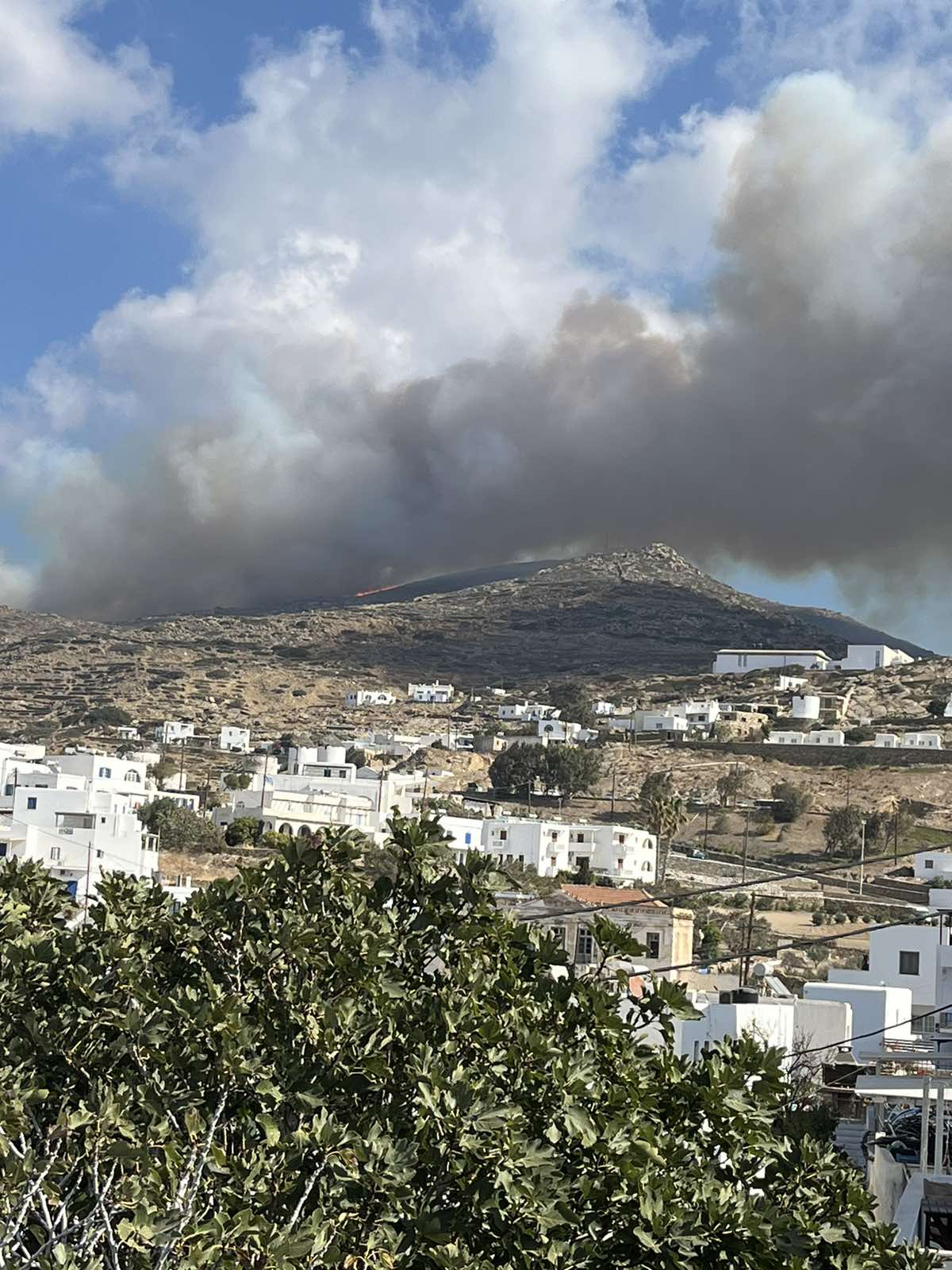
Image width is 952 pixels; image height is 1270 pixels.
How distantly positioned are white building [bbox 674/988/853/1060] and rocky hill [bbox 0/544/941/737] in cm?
9325

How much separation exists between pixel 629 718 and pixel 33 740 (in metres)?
42.9

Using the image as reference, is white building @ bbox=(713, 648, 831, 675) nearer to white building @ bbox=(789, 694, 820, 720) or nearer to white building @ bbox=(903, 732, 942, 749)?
white building @ bbox=(789, 694, 820, 720)

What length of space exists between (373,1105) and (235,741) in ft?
330

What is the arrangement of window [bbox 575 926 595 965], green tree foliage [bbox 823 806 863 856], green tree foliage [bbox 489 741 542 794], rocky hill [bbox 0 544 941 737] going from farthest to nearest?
rocky hill [bbox 0 544 941 737] → green tree foliage [bbox 489 741 542 794] → green tree foliage [bbox 823 806 863 856] → window [bbox 575 926 595 965]

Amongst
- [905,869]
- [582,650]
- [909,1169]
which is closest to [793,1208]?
[909,1169]

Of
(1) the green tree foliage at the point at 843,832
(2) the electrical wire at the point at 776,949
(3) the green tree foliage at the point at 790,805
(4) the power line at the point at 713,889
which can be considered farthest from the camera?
(3) the green tree foliage at the point at 790,805

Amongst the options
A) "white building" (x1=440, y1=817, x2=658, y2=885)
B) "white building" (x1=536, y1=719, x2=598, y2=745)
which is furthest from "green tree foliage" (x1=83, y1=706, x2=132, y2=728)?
"white building" (x1=440, y1=817, x2=658, y2=885)

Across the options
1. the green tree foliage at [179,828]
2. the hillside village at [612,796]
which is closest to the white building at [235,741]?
the hillside village at [612,796]

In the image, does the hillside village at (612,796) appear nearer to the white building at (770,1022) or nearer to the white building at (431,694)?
the white building at (770,1022)

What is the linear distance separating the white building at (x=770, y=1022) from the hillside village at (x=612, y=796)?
0.07 m

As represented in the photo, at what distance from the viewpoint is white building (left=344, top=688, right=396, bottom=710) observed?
132875 millimetres

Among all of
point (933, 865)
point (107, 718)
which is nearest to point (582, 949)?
point (933, 865)

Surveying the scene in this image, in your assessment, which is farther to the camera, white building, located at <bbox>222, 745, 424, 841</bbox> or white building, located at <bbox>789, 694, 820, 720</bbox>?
white building, located at <bbox>789, 694, 820, 720</bbox>

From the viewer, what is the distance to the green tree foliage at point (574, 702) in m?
120
